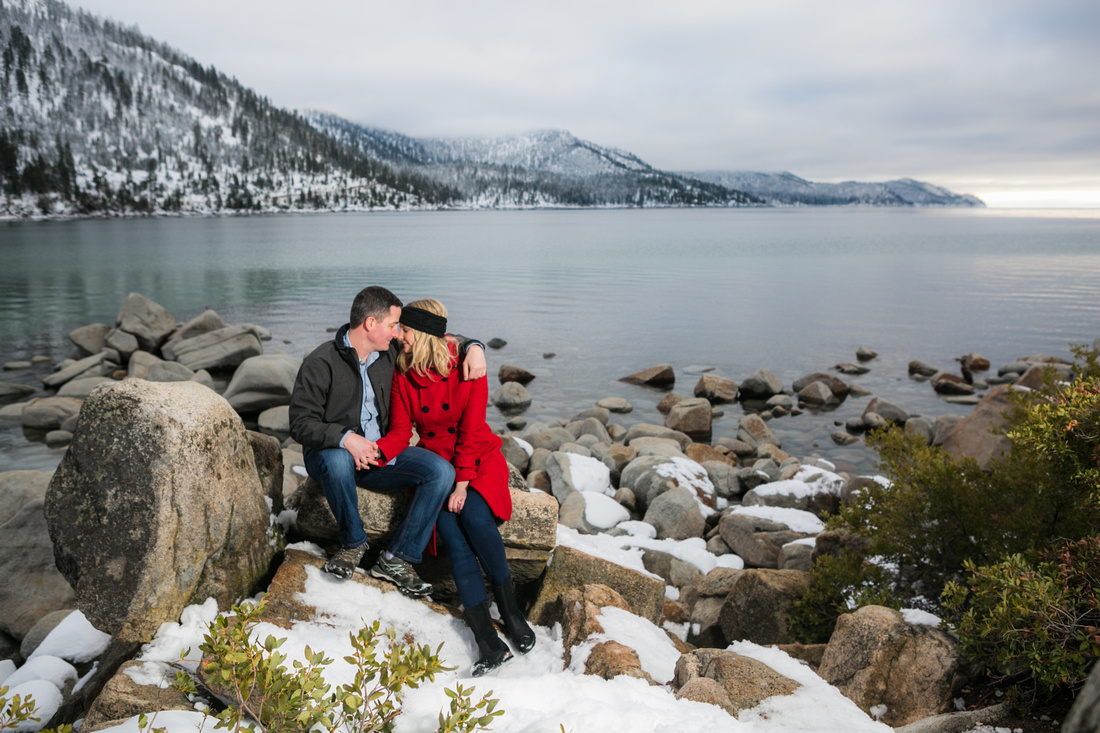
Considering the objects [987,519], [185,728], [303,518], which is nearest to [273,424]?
[303,518]

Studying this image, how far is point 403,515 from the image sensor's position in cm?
540

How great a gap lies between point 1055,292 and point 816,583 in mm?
44923

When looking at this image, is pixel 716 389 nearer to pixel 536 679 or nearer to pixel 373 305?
pixel 373 305

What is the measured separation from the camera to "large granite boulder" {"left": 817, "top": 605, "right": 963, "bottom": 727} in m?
4.29

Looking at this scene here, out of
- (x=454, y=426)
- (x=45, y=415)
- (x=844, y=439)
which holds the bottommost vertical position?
(x=45, y=415)

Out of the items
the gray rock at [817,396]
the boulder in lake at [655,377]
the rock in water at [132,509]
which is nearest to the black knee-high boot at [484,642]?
the rock in water at [132,509]

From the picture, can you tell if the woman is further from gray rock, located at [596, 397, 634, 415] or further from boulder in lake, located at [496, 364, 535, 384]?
boulder in lake, located at [496, 364, 535, 384]

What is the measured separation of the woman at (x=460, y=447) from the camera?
4.89m

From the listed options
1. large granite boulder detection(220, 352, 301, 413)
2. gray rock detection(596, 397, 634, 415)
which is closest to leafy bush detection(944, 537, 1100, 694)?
gray rock detection(596, 397, 634, 415)

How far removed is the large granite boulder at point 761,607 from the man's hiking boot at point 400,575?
10.0 ft

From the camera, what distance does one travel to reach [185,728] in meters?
3.15

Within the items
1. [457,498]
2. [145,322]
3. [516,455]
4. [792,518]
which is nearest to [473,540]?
[457,498]

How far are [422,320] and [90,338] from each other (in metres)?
25.5

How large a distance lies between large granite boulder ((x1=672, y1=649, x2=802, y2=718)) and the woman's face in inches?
122
